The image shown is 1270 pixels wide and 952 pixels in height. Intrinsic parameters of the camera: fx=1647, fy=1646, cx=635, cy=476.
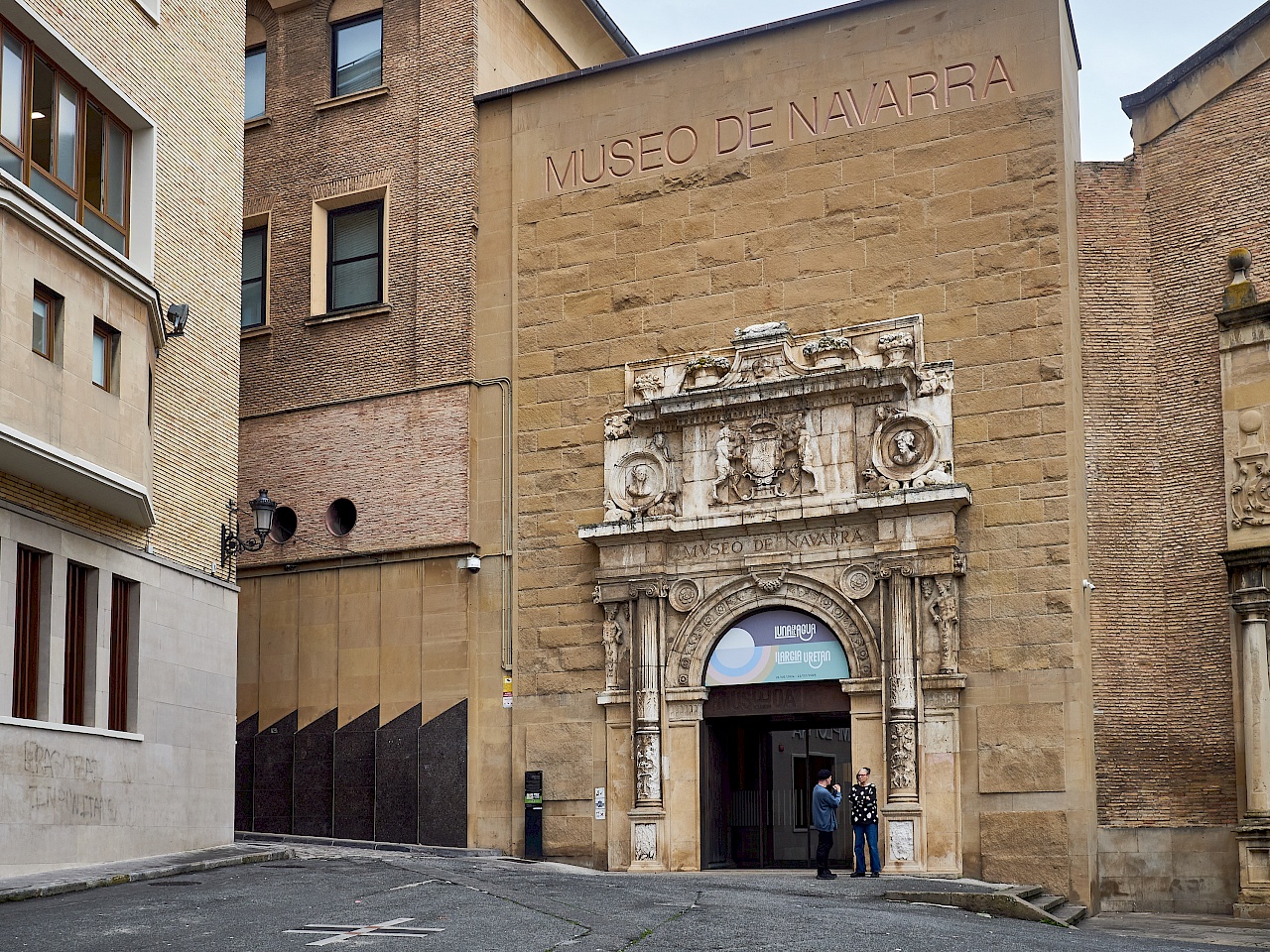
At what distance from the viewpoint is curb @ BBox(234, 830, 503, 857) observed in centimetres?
2534

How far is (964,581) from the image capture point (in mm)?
23250

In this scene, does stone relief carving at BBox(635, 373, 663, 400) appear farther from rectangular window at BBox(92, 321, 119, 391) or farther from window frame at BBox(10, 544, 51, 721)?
window frame at BBox(10, 544, 51, 721)

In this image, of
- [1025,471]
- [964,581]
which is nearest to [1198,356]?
[1025,471]

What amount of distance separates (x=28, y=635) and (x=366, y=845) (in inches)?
321

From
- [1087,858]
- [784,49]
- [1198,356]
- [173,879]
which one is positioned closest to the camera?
[173,879]

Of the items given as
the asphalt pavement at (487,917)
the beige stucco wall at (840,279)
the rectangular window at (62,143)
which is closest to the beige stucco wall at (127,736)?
the asphalt pavement at (487,917)

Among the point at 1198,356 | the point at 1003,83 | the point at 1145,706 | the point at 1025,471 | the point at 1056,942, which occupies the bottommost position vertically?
the point at 1056,942

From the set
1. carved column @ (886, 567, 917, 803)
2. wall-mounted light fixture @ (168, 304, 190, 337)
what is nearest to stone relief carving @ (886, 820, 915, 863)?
carved column @ (886, 567, 917, 803)

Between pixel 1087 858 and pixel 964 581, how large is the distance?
4088mm

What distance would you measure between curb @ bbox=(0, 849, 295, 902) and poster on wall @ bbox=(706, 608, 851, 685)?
6921mm

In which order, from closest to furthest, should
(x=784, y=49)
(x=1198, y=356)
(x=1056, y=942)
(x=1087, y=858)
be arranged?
(x=1056, y=942), (x=1087, y=858), (x=1198, y=356), (x=784, y=49)

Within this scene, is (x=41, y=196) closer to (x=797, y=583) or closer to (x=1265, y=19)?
(x=797, y=583)

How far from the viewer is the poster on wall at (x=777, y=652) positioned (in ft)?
79.0

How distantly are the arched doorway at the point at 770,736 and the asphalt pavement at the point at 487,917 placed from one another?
13.2 feet
